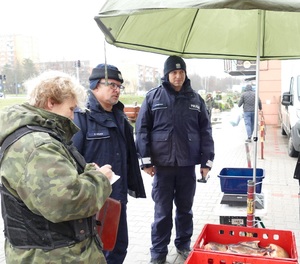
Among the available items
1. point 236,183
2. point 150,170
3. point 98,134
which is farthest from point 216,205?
point 98,134

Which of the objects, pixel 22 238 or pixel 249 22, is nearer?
pixel 22 238

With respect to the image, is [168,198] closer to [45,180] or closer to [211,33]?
[211,33]

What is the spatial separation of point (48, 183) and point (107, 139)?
1.27 meters

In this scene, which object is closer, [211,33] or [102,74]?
[102,74]

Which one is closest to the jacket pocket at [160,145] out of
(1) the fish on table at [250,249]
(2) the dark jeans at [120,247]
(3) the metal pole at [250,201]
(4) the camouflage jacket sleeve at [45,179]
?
(2) the dark jeans at [120,247]

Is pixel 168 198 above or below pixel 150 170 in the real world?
below

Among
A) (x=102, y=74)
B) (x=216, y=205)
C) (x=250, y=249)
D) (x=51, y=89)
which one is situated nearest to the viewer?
(x=51, y=89)

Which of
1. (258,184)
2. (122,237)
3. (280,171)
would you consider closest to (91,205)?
(122,237)

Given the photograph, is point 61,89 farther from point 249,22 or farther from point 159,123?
point 249,22

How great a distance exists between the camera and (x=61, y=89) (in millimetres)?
1891

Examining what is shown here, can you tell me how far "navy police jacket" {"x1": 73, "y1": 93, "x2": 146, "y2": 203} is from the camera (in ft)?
9.39

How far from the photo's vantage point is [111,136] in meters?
2.92

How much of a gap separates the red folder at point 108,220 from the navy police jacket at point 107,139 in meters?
0.61

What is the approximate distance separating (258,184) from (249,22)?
1.50 metres
